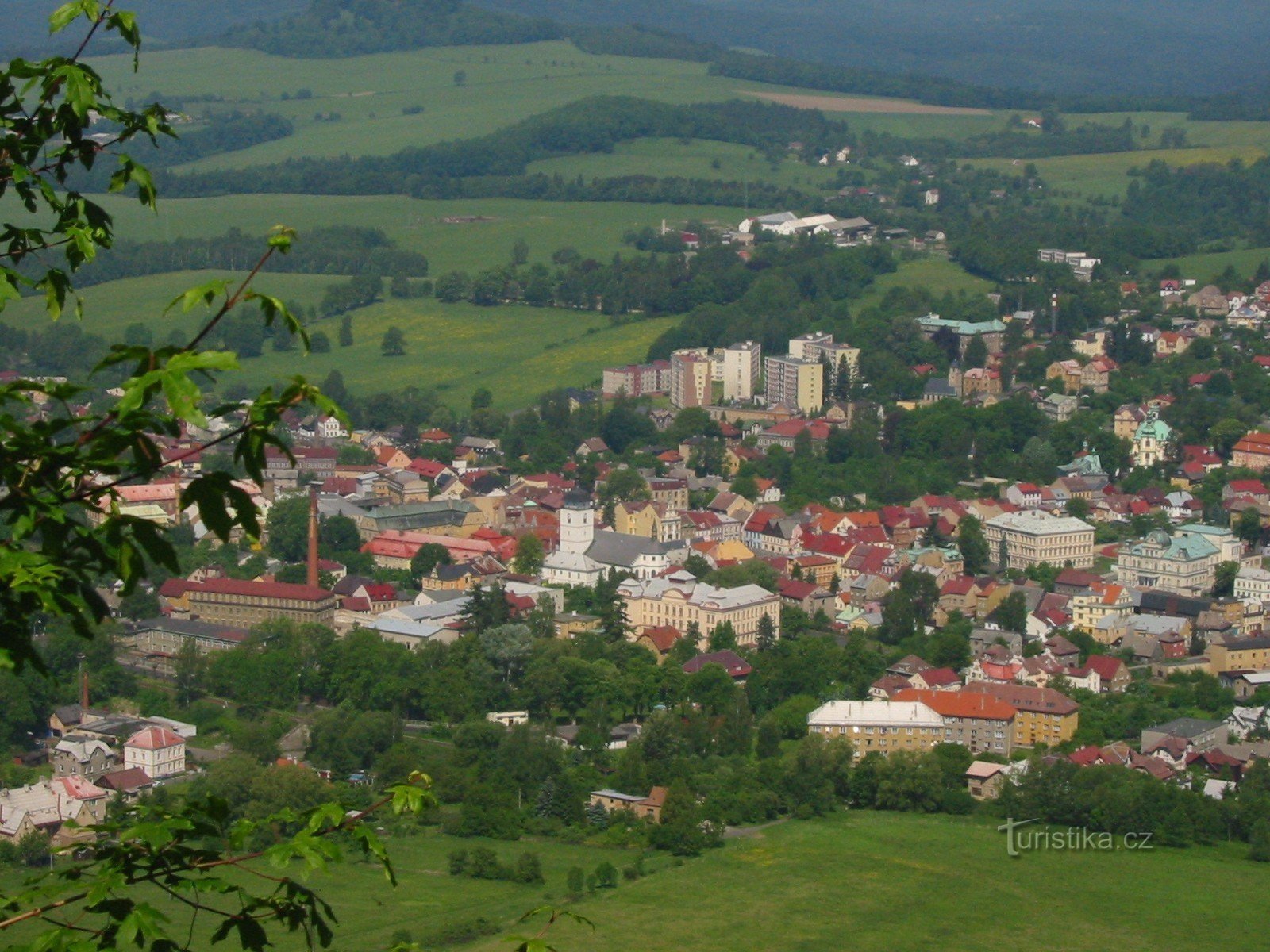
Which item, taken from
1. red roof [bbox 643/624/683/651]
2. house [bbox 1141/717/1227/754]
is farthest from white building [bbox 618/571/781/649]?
house [bbox 1141/717/1227/754]

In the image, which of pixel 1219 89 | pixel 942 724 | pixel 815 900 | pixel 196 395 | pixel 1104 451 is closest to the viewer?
pixel 196 395

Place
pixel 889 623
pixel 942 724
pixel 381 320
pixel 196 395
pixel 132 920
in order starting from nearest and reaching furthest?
1. pixel 196 395
2. pixel 132 920
3. pixel 942 724
4. pixel 889 623
5. pixel 381 320

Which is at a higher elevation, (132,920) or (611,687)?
(132,920)

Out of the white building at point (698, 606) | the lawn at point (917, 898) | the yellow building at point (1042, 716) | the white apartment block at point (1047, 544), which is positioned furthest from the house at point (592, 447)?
the lawn at point (917, 898)

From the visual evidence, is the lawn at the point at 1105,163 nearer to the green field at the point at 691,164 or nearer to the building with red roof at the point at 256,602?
the green field at the point at 691,164

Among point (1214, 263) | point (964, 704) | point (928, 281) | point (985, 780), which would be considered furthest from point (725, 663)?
point (1214, 263)

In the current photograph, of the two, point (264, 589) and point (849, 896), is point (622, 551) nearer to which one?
point (264, 589)

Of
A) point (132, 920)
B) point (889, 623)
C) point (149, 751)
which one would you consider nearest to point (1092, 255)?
point (889, 623)

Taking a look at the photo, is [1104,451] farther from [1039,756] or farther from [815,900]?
[815,900]
